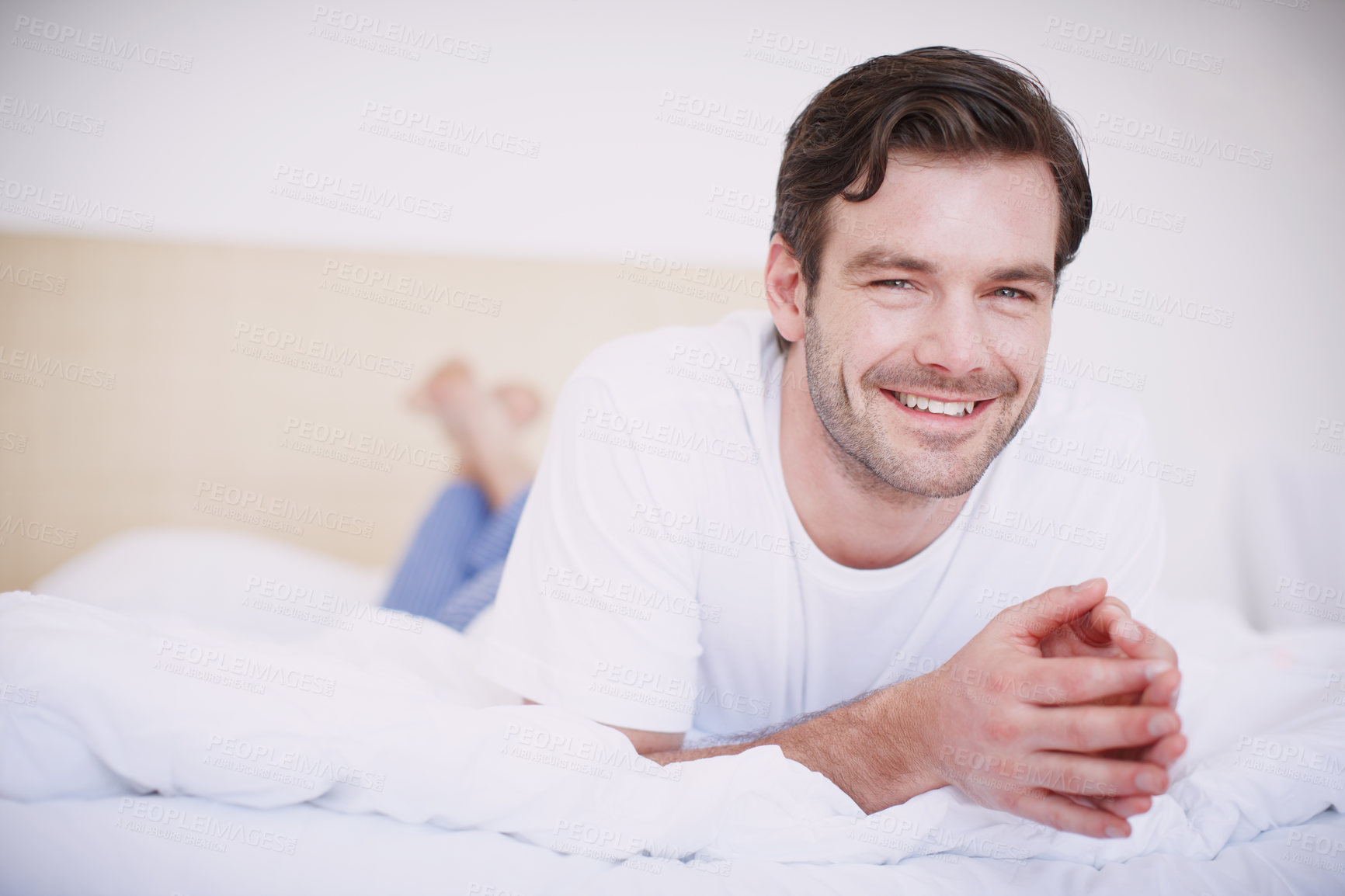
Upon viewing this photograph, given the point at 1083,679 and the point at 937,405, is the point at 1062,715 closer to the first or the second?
the point at 1083,679

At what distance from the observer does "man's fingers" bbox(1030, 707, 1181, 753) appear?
69cm

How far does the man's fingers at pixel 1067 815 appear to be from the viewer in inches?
29.4

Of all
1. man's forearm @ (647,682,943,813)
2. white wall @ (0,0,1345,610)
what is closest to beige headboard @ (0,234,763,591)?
white wall @ (0,0,1345,610)

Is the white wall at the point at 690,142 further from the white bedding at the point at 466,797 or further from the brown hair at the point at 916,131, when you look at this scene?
the white bedding at the point at 466,797

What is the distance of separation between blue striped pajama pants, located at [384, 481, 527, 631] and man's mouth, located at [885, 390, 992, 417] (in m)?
0.79

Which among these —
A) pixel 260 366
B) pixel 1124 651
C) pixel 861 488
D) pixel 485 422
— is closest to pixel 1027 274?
pixel 861 488

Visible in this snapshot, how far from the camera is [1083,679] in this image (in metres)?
0.72

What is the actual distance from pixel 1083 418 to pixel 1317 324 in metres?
1.02

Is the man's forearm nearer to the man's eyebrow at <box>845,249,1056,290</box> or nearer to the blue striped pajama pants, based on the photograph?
the man's eyebrow at <box>845,249,1056,290</box>

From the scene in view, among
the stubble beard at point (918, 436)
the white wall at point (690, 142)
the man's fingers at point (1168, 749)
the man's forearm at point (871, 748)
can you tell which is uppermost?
the white wall at point (690, 142)

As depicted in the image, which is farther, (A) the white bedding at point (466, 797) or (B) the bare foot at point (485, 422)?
(B) the bare foot at point (485, 422)

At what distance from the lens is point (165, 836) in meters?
0.75

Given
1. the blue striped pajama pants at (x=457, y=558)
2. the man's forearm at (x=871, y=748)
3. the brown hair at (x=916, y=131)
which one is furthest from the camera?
the blue striped pajama pants at (x=457, y=558)

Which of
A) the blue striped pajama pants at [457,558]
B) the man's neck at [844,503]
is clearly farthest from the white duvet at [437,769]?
the blue striped pajama pants at [457,558]
